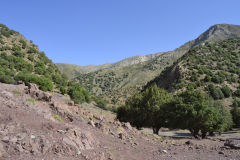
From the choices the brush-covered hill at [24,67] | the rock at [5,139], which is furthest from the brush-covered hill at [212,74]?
the rock at [5,139]

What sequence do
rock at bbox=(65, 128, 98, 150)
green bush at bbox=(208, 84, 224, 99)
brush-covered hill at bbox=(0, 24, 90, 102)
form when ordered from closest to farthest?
rock at bbox=(65, 128, 98, 150) < brush-covered hill at bbox=(0, 24, 90, 102) < green bush at bbox=(208, 84, 224, 99)

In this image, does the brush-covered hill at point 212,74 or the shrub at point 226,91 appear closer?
the shrub at point 226,91

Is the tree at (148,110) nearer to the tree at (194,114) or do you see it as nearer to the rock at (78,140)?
the tree at (194,114)

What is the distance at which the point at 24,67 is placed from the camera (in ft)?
144

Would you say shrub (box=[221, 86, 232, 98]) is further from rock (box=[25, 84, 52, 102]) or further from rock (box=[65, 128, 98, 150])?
rock (box=[65, 128, 98, 150])

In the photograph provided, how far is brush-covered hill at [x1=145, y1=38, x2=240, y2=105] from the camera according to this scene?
185ft

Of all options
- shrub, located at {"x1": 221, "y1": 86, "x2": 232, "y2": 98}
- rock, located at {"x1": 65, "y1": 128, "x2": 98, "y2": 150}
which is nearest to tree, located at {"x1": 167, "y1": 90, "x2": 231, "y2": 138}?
rock, located at {"x1": 65, "y1": 128, "x2": 98, "y2": 150}

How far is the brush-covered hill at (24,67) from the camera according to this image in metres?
36.1

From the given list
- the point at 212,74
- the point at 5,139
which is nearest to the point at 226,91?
the point at 212,74

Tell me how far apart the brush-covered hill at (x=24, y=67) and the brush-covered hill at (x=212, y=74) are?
37.7 m

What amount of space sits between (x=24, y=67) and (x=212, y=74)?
62657 millimetres

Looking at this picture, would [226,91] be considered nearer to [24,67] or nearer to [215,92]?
[215,92]

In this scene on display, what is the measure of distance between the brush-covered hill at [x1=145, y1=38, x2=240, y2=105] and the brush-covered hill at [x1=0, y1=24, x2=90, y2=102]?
1486 inches

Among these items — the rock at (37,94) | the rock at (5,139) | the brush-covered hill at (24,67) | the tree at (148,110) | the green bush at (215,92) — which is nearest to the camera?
the rock at (5,139)
